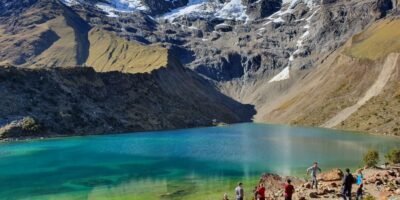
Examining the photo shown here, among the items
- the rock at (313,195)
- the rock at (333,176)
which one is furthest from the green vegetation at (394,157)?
the rock at (313,195)

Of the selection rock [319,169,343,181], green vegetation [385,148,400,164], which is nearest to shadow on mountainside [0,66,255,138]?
green vegetation [385,148,400,164]

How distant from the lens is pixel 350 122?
496ft

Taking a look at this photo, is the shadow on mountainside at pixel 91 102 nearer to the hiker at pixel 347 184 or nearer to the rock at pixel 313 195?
the rock at pixel 313 195

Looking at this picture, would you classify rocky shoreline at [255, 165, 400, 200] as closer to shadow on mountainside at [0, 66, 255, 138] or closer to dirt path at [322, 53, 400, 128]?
shadow on mountainside at [0, 66, 255, 138]

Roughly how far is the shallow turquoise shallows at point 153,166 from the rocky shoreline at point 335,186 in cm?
423

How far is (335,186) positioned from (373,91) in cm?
13608

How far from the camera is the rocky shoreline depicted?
122 ft

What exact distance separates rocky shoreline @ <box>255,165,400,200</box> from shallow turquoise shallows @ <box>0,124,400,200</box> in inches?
166

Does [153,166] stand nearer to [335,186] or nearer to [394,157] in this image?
[394,157]

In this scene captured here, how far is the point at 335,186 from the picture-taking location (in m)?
41.9

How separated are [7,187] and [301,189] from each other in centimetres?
2855

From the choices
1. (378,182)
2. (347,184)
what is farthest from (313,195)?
(378,182)

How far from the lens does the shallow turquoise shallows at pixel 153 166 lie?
158 feet

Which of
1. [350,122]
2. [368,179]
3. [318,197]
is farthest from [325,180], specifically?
[350,122]
